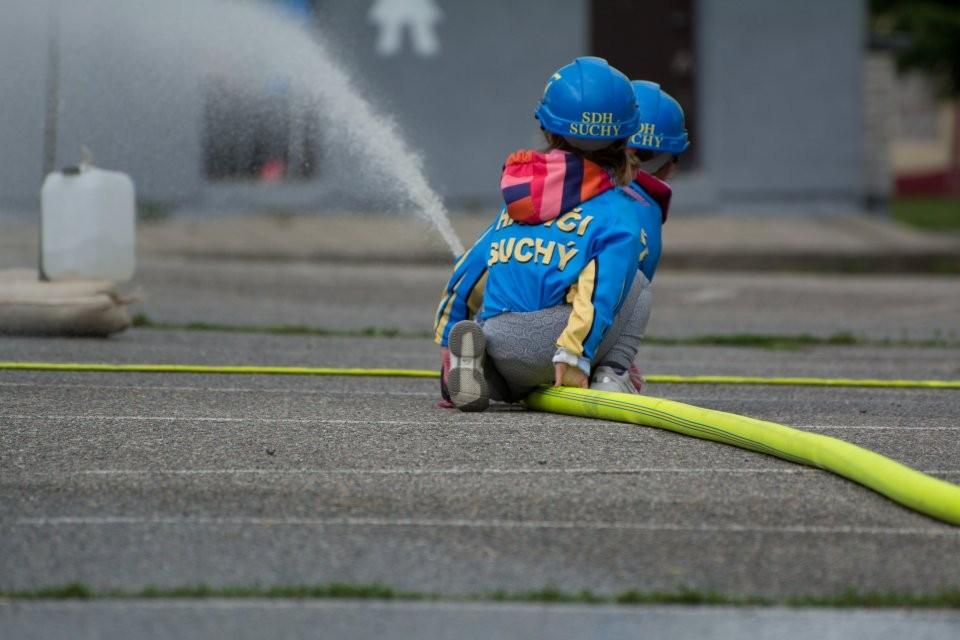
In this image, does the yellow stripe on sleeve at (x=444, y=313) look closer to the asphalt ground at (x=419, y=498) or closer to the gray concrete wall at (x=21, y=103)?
the asphalt ground at (x=419, y=498)

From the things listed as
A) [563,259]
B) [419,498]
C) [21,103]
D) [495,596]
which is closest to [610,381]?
[563,259]

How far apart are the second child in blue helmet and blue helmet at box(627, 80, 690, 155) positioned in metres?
0.75

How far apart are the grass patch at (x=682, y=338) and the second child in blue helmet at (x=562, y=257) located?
167 inches

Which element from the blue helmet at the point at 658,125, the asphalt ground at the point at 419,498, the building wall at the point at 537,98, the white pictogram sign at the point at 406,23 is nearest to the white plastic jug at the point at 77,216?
the asphalt ground at the point at 419,498

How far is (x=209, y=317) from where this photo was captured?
11992 mm

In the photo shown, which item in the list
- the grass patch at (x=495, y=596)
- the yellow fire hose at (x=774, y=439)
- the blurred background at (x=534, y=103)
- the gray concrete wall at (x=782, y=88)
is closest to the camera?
the grass patch at (x=495, y=596)

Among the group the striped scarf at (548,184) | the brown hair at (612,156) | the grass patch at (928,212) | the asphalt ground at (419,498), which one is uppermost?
the brown hair at (612,156)

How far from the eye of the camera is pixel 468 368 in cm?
646

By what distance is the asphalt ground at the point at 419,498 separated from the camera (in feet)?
13.4

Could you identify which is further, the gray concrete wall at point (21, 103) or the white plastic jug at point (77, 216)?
the gray concrete wall at point (21, 103)

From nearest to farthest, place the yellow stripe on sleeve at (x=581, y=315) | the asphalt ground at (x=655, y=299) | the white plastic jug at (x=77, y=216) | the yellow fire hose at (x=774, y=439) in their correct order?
the yellow fire hose at (x=774, y=439) < the yellow stripe on sleeve at (x=581, y=315) < the white plastic jug at (x=77, y=216) < the asphalt ground at (x=655, y=299)

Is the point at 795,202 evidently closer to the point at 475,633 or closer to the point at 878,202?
the point at 878,202

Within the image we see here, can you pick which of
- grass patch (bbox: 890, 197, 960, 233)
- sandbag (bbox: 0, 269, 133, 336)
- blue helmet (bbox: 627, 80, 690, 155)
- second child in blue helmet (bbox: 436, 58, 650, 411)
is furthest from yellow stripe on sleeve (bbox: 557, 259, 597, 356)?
grass patch (bbox: 890, 197, 960, 233)

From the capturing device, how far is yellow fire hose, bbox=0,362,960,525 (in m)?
4.76
